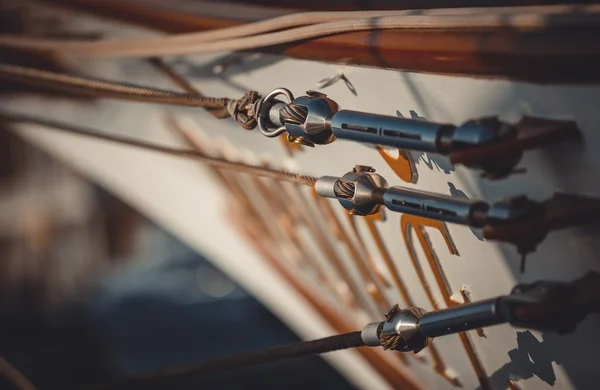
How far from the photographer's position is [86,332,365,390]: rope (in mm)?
768

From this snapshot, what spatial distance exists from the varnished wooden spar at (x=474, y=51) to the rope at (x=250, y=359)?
0.89 feet

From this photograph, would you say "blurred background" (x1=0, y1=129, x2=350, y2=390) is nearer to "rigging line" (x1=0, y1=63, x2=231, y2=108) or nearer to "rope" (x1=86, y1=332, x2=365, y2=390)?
"rope" (x1=86, y1=332, x2=365, y2=390)

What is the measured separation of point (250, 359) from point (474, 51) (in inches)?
17.6

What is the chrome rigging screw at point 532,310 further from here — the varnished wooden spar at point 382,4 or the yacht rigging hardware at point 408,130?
the varnished wooden spar at point 382,4

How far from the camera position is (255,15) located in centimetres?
90

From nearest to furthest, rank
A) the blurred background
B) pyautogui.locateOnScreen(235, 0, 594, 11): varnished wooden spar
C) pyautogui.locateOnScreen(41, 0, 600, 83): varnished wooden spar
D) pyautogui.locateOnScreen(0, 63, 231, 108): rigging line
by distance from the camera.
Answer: pyautogui.locateOnScreen(41, 0, 600, 83): varnished wooden spar < pyautogui.locateOnScreen(235, 0, 594, 11): varnished wooden spar < pyautogui.locateOnScreen(0, 63, 231, 108): rigging line < the blurred background

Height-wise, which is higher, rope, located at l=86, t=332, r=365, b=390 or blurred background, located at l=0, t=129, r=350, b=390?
blurred background, located at l=0, t=129, r=350, b=390

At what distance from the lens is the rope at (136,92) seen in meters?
0.76

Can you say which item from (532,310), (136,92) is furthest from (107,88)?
(532,310)

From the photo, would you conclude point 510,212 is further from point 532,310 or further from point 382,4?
point 382,4

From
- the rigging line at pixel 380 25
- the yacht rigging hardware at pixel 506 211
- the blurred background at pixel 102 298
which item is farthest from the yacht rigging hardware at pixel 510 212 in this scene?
the blurred background at pixel 102 298

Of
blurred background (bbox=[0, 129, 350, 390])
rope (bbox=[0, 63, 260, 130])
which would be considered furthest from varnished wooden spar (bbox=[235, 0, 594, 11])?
blurred background (bbox=[0, 129, 350, 390])

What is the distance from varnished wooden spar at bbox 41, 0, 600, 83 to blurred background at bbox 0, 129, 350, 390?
1988 mm

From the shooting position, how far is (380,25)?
707 millimetres
